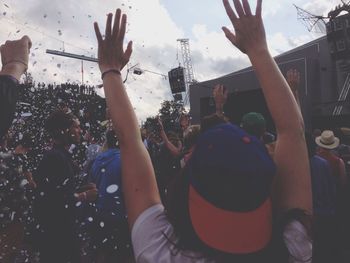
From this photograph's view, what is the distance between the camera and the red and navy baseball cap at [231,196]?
914mm

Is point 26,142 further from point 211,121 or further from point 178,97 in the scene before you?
point 178,97

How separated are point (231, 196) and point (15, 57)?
3.37ft

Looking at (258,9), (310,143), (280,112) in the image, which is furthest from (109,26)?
(310,143)

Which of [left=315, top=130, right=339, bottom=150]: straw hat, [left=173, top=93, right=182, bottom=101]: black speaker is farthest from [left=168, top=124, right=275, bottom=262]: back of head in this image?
[left=173, top=93, right=182, bottom=101]: black speaker

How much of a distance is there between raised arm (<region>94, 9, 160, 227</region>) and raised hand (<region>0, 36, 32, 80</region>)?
31cm

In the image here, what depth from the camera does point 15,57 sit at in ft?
4.74

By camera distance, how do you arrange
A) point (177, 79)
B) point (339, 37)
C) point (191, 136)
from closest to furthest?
point (191, 136) → point (339, 37) → point (177, 79)

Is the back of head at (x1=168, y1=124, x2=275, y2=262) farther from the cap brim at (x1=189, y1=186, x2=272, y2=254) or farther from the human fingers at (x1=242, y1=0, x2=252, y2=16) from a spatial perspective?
the human fingers at (x1=242, y1=0, x2=252, y2=16)

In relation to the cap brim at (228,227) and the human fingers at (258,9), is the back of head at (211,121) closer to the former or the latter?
the human fingers at (258,9)

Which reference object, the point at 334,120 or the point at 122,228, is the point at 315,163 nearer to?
the point at 122,228

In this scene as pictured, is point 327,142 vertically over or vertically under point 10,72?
under

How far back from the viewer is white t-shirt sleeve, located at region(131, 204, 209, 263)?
101 centimetres

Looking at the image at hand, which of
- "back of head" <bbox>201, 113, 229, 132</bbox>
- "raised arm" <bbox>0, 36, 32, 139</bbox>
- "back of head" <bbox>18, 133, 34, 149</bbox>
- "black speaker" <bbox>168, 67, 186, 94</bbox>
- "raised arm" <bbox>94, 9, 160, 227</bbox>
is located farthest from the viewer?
"black speaker" <bbox>168, 67, 186, 94</bbox>

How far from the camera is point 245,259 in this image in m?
0.94
